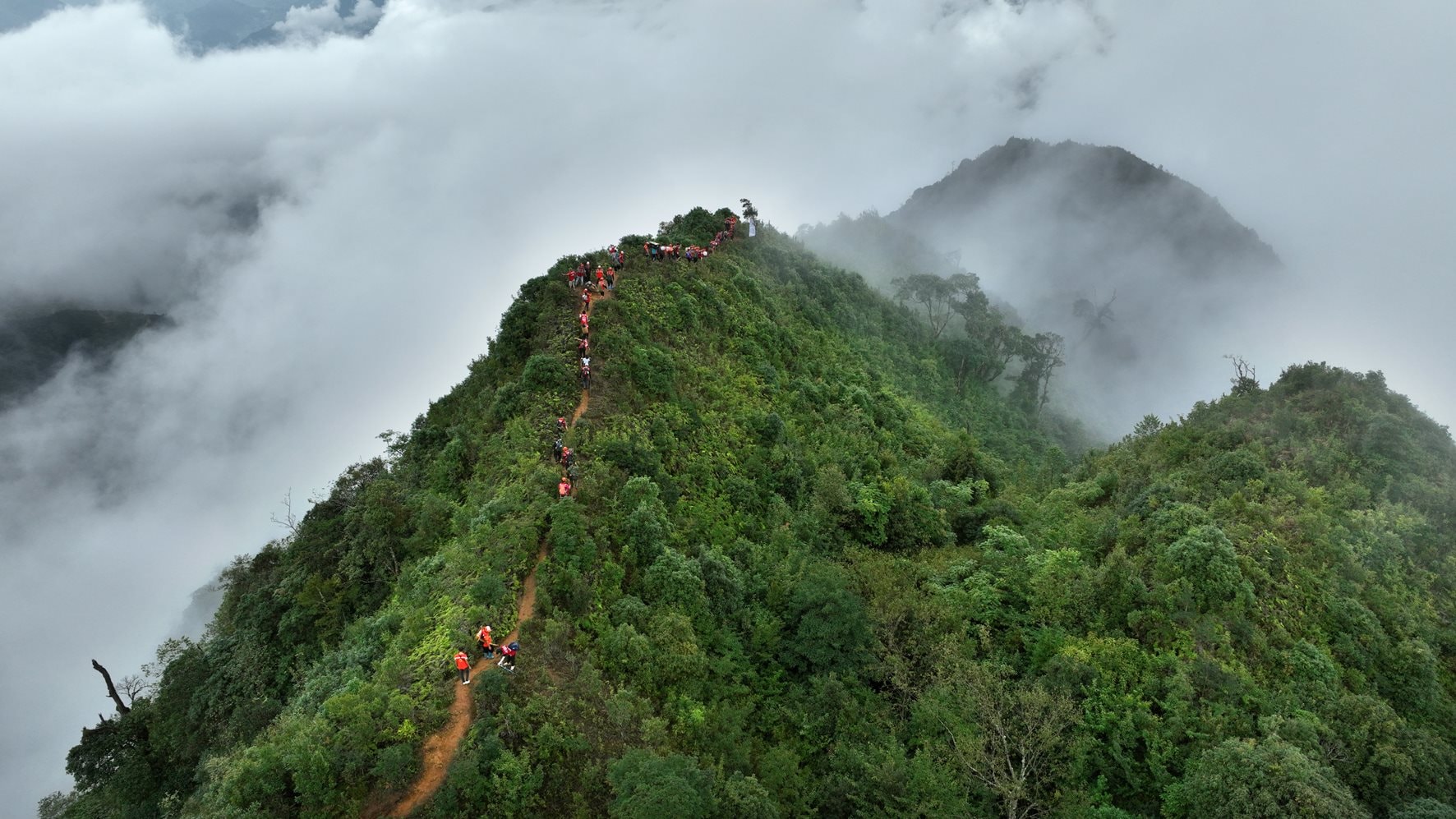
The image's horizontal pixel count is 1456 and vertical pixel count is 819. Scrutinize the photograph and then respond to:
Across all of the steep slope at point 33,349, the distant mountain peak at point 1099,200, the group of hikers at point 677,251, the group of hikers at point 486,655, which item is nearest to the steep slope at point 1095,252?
the distant mountain peak at point 1099,200

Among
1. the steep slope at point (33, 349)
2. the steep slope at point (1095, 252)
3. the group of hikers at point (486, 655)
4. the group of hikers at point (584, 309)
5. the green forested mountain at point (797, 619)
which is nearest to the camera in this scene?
the green forested mountain at point (797, 619)

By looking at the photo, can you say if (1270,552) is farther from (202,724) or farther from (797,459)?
(202,724)

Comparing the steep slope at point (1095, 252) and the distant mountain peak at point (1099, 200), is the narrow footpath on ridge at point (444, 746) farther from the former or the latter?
the distant mountain peak at point (1099, 200)

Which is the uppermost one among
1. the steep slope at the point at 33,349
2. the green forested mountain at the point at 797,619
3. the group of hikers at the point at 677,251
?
the steep slope at the point at 33,349

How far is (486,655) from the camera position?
20.0m

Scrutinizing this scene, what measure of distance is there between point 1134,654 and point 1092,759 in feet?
11.9

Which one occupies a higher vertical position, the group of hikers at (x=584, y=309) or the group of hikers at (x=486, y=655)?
the group of hikers at (x=584, y=309)

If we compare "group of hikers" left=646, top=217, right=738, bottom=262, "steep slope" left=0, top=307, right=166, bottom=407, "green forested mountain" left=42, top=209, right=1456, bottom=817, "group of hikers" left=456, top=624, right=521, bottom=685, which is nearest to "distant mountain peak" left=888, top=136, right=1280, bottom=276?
"group of hikers" left=646, top=217, right=738, bottom=262

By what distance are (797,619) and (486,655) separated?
400 inches

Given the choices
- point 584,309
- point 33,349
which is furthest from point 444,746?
point 33,349

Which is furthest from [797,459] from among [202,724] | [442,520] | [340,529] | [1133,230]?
[1133,230]

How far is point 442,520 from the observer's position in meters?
27.3

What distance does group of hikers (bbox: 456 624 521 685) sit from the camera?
19.3 m

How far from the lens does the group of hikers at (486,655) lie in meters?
19.3
